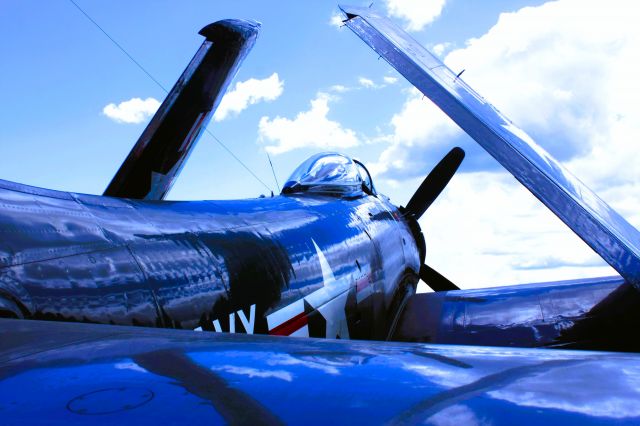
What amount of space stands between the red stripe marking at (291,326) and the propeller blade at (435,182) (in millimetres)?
4911

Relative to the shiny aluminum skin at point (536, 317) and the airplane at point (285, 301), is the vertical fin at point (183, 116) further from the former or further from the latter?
the shiny aluminum skin at point (536, 317)

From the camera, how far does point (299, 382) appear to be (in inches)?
40.7

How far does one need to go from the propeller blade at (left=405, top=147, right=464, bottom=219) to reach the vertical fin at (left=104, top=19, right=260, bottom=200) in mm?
3272

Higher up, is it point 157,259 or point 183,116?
point 183,116

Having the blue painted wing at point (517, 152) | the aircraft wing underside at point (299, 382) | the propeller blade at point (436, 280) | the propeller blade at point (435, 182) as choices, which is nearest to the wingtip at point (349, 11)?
the blue painted wing at point (517, 152)

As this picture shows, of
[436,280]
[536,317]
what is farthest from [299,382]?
[436,280]

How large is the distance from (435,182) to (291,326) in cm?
599

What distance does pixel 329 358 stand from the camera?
1.20m

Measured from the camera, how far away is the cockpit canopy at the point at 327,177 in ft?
19.9

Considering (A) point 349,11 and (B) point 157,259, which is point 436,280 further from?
(B) point 157,259

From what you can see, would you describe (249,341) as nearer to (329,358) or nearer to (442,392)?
(329,358)

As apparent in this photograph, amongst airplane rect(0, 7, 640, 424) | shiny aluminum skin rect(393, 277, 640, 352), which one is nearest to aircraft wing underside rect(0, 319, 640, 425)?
airplane rect(0, 7, 640, 424)

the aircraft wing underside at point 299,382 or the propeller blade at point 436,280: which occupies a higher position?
the propeller blade at point 436,280

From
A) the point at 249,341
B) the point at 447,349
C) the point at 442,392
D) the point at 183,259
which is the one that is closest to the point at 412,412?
the point at 442,392
